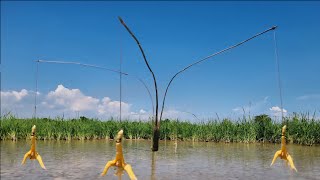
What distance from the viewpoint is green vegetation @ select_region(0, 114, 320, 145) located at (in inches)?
876

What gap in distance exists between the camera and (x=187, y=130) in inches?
958

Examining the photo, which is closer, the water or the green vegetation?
the water

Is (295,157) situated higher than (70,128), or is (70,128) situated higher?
(70,128)

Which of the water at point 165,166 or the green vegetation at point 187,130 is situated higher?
the green vegetation at point 187,130

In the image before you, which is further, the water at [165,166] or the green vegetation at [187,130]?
the green vegetation at [187,130]

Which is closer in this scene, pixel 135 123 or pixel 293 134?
pixel 293 134

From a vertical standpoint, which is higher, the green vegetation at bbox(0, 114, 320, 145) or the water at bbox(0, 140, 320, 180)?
the green vegetation at bbox(0, 114, 320, 145)

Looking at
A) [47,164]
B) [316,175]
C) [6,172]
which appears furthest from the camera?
[47,164]

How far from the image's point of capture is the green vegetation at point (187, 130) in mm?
22258

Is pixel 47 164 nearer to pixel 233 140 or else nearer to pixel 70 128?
pixel 70 128

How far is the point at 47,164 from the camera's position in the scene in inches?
485

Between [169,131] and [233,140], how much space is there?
3800mm

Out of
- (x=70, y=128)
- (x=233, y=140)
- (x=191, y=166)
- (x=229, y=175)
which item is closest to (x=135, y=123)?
(x=70, y=128)

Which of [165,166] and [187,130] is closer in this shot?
[165,166]
